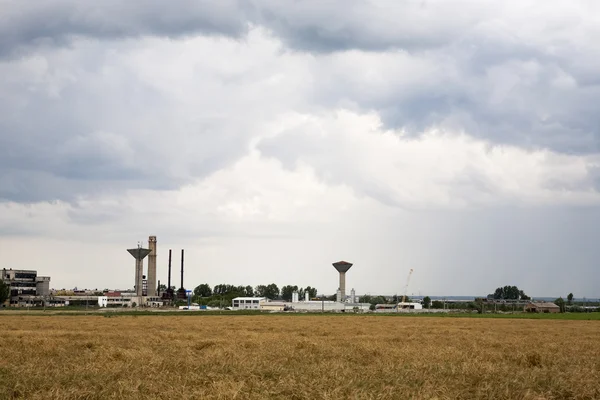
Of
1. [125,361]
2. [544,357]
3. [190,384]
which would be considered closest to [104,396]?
[190,384]

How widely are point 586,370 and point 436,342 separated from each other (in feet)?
49.1

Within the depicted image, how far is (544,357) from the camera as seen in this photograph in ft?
86.6

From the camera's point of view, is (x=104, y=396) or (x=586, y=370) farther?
(x=586, y=370)

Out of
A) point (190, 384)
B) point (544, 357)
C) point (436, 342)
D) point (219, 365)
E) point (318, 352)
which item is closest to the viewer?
point (190, 384)

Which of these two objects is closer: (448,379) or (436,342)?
(448,379)

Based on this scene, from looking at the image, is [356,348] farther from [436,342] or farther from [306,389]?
[306,389]

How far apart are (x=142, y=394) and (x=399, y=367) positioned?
9.13 metres

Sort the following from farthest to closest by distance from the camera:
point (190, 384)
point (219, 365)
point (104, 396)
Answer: point (219, 365) → point (190, 384) → point (104, 396)

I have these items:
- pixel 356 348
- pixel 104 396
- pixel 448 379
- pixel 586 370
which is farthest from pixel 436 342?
pixel 104 396

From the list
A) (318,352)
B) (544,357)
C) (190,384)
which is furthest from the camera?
(318,352)

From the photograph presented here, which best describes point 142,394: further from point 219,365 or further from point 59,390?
point 219,365

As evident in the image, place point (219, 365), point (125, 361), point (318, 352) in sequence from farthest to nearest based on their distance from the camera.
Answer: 1. point (318, 352)
2. point (125, 361)
3. point (219, 365)

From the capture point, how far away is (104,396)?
55.0 feet

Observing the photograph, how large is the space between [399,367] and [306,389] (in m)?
5.93
